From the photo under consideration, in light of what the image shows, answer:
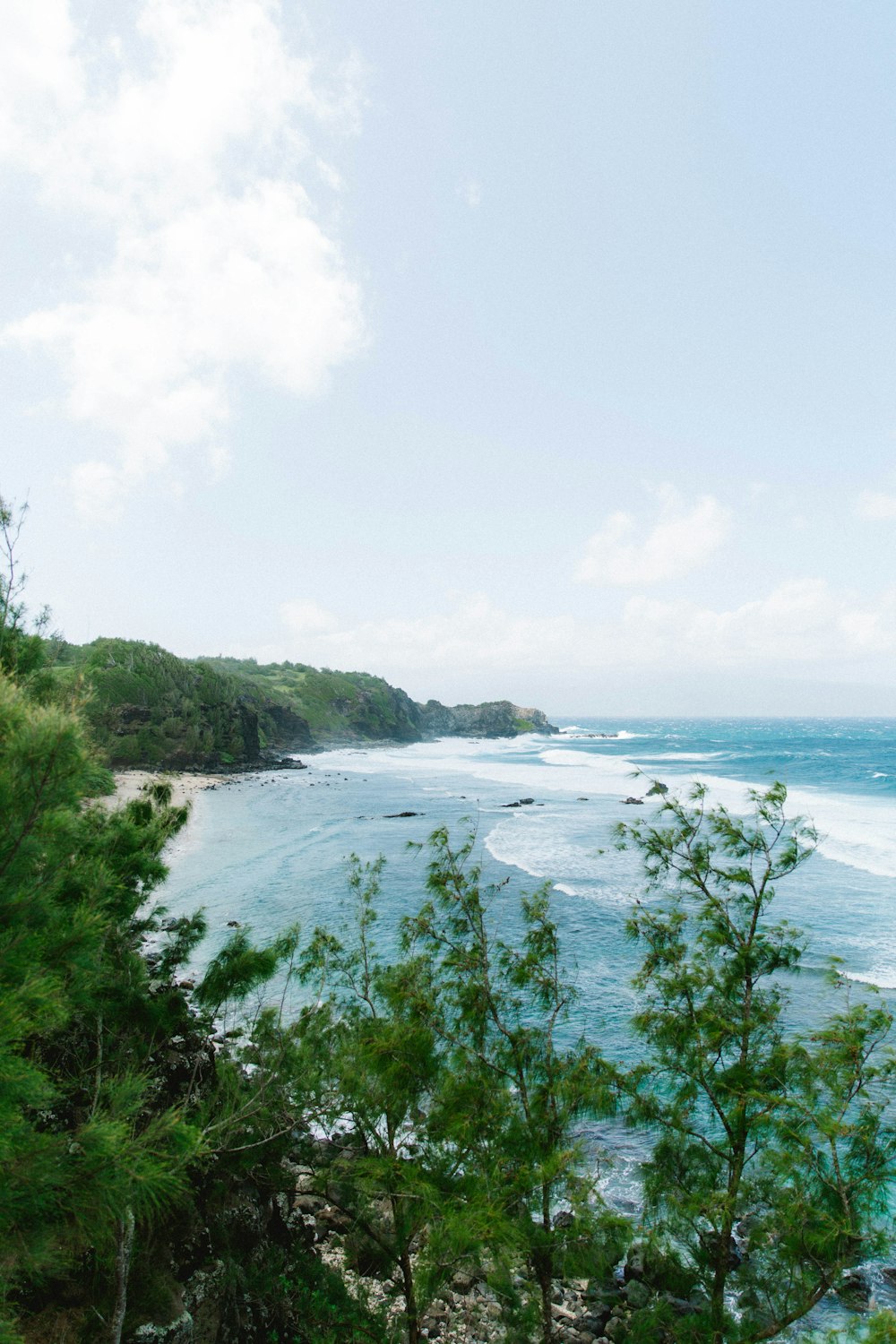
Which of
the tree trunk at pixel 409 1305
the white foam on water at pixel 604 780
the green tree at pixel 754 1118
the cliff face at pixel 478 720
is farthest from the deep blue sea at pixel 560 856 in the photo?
the cliff face at pixel 478 720

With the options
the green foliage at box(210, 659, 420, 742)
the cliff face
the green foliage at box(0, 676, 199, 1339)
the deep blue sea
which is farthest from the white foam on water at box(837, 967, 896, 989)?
the cliff face

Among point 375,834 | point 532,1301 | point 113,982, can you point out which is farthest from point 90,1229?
point 375,834

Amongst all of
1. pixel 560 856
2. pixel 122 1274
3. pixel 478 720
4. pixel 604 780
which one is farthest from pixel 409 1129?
pixel 478 720

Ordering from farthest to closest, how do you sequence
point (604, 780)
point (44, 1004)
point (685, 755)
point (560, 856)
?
point (685, 755) < point (604, 780) < point (560, 856) < point (44, 1004)

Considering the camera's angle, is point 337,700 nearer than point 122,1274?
No

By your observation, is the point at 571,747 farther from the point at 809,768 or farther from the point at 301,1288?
the point at 301,1288

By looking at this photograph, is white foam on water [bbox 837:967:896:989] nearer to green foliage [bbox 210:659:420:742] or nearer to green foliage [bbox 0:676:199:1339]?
green foliage [bbox 0:676:199:1339]

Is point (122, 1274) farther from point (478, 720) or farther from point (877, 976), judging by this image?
point (478, 720)

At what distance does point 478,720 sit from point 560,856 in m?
132

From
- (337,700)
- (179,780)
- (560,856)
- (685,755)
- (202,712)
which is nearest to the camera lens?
(560,856)

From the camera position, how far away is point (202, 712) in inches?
2795

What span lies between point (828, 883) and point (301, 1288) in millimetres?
24468

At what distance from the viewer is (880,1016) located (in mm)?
5426

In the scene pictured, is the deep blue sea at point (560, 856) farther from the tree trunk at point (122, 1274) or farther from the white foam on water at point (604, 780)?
the tree trunk at point (122, 1274)
